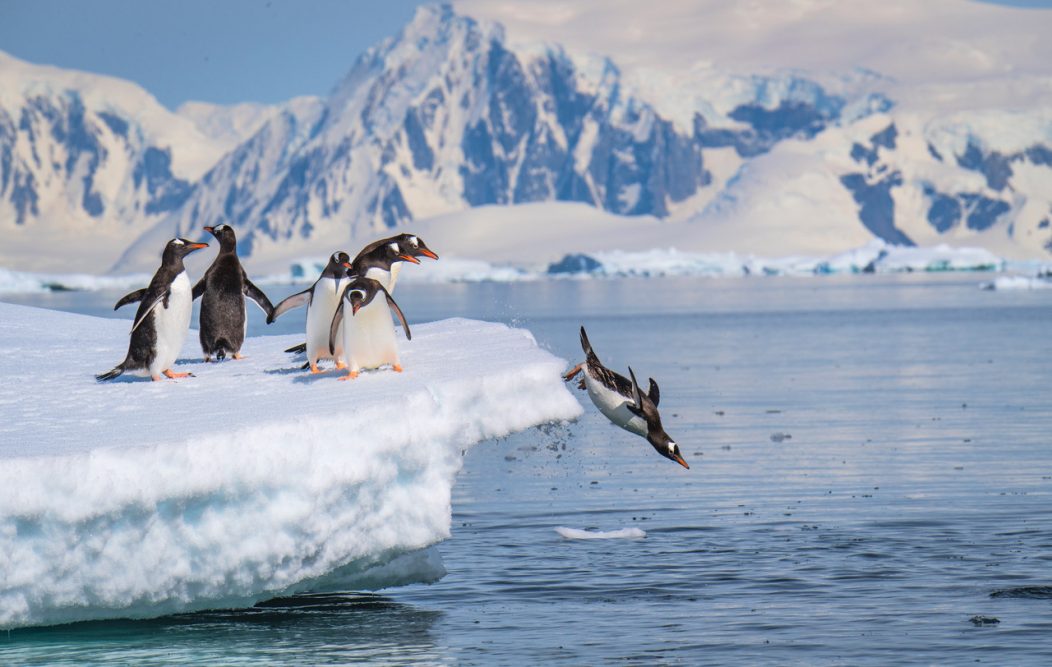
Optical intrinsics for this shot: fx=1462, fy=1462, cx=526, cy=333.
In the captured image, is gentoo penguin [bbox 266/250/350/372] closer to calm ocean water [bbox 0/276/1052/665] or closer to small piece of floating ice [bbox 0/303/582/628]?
small piece of floating ice [bbox 0/303/582/628]

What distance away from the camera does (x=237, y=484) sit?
9.16 m

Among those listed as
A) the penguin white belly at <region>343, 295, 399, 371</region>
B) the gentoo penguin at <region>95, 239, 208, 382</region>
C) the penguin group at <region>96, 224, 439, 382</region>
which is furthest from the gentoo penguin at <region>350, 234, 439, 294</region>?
the gentoo penguin at <region>95, 239, 208, 382</region>

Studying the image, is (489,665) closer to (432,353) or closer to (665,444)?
(665,444)

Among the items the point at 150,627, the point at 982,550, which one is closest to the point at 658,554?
the point at 982,550

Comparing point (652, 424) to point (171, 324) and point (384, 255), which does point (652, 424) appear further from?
point (171, 324)

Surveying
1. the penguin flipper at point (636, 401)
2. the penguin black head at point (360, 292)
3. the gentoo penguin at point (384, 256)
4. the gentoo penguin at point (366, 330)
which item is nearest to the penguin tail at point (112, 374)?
the gentoo penguin at point (366, 330)

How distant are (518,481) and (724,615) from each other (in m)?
7.53

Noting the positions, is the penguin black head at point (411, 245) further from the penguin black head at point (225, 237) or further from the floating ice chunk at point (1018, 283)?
the floating ice chunk at point (1018, 283)

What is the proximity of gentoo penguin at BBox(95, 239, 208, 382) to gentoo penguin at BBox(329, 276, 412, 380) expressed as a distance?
1646 millimetres

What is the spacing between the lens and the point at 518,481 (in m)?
18.0

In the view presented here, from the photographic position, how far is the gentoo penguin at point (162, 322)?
497 inches

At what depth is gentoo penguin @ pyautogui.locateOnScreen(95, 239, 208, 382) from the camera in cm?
1262

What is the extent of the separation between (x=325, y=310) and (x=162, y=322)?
55.9 inches

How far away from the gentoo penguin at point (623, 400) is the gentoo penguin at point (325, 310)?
2529 mm
